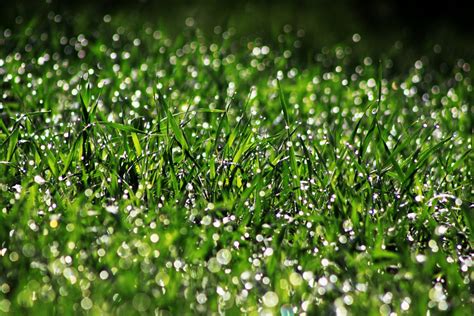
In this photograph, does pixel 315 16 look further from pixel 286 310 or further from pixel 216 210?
pixel 286 310

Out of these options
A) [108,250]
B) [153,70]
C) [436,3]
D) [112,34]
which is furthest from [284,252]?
[436,3]

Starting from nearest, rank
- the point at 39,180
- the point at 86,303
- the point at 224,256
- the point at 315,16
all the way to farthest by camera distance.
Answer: the point at 86,303, the point at 224,256, the point at 39,180, the point at 315,16

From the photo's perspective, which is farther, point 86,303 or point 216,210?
point 216,210

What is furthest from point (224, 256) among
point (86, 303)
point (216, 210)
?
point (86, 303)

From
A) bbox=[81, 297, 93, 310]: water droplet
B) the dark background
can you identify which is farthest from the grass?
the dark background

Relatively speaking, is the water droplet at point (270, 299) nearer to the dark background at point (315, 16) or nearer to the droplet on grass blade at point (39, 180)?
the droplet on grass blade at point (39, 180)

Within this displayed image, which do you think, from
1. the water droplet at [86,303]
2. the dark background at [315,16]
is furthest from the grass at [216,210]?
the dark background at [315,16]
